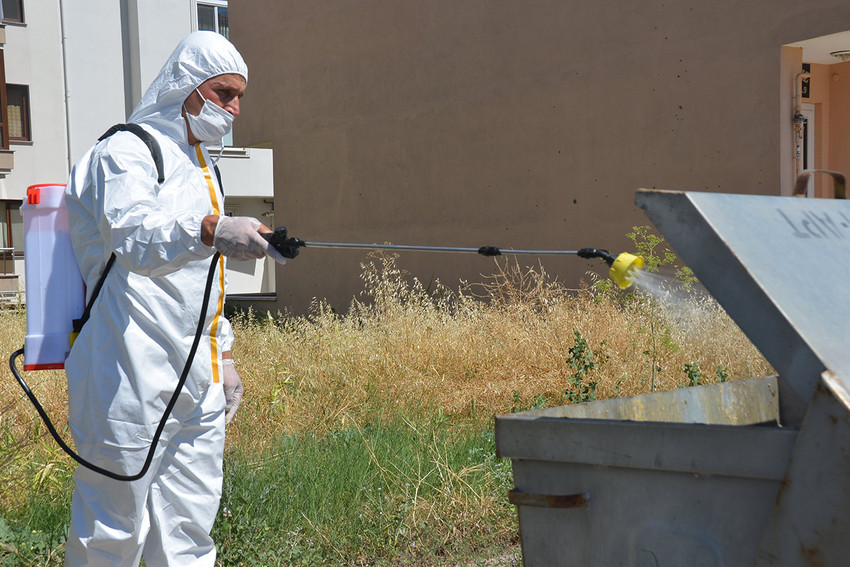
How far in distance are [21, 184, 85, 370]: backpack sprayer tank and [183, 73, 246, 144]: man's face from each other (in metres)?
0.50

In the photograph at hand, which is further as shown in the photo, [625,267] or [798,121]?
[798,121]

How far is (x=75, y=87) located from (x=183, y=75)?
2201cm

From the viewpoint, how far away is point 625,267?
2320 millimetres

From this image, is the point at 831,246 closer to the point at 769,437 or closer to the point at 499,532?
the point at 769,437

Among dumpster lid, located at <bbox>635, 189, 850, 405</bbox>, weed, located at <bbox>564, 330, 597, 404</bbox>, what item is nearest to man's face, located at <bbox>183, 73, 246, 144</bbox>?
dumpster lid, located at <bbox>635, 189, 850, 405</bbox>

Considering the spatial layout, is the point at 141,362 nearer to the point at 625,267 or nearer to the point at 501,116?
the point at 625,267

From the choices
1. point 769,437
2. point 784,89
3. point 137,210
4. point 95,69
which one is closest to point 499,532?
point 137,210

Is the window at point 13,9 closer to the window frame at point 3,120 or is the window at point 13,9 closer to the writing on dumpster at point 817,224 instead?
the window frame at point 3,120

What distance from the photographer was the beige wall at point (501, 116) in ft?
25.6

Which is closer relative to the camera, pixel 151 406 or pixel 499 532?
pixel 151 406

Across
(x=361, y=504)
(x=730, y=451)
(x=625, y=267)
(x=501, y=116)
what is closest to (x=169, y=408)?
(x=625, y=267)

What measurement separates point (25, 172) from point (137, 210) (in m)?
21.4

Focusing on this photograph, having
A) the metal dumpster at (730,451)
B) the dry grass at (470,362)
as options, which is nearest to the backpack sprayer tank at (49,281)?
the metal dumpster at (730,451)

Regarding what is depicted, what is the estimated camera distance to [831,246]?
6.65ft
